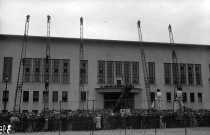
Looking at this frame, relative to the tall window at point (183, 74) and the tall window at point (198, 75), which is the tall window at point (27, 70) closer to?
the tall window at point (183, 74)

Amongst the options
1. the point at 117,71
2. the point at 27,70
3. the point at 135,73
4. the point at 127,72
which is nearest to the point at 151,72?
the point at 135,73

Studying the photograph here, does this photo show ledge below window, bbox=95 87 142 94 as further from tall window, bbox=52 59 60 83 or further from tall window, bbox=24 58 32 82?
tall window, bbox=24 58 32 82

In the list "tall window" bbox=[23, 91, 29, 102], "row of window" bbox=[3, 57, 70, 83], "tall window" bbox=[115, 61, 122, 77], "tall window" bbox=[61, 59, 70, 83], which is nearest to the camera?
"tall window" bbox=[23, 91, 29, 102]

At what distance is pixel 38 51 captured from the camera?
51469 mm

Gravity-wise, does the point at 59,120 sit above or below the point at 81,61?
below

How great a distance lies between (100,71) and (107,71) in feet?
3.93

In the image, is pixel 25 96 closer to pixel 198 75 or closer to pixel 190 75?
pixel 190 75

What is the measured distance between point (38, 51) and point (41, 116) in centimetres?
2674

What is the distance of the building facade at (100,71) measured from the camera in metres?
50.0

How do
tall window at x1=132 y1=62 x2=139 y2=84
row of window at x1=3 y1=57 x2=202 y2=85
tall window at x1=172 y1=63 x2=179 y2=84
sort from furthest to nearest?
tall window at x1=172 y1=63 x2=179 y2=84, tall window at x1=132 y1=62 x2=139 y2=84, row of window at x1=3 y1=57 x2=202 y2=85

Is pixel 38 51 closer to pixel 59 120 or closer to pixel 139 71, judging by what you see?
pixel 139 71

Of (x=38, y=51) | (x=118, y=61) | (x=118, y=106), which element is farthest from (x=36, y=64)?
(x=118, y=106)

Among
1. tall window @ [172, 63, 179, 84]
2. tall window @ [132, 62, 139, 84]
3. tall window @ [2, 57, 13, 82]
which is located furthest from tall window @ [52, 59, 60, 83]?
tall window @ [172, 63, 179, 84]

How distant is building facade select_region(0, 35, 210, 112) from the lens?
4997 centimetres
